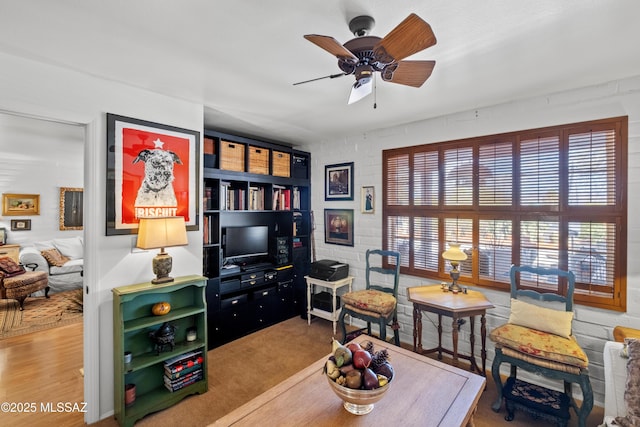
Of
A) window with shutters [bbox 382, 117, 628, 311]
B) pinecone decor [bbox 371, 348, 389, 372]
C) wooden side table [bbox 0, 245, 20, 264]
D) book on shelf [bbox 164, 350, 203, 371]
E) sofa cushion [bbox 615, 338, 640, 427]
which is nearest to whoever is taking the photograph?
pinecone decor [bbox 371, 348, 389, 372]

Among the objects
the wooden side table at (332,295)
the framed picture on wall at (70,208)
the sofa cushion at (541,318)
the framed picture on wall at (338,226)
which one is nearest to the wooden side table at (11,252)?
the framed picture on wall at (70,208)

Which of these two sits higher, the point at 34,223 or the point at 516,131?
the point at 516,131

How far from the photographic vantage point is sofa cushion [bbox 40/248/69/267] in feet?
16.0

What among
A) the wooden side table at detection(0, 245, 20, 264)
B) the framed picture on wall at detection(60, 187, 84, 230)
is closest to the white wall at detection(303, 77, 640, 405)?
the framed picture on wall at detection(60, 187, 84, 230)

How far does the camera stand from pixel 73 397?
2297mm

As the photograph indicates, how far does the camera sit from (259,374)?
263 cm

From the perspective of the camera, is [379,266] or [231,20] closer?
[231,20]

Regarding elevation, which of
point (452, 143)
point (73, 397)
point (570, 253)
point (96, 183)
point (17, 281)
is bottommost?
Result: point (73, 397)

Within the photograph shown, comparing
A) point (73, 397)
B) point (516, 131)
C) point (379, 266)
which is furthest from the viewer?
point (379, 266)

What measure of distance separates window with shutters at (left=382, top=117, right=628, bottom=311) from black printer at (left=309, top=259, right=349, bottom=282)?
2.33 ft

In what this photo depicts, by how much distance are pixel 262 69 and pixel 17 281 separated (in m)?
4.81

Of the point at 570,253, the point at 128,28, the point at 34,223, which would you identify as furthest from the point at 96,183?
the point at 34,223

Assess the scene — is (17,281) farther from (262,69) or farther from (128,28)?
(262,69)

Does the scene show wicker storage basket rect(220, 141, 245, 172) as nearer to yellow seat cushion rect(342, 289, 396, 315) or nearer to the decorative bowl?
yellow seat cushion rect(342, 289, 396, 315)
